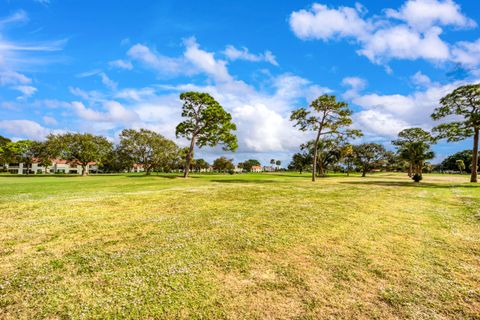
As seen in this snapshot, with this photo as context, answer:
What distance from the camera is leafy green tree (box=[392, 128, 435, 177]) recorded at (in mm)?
63031

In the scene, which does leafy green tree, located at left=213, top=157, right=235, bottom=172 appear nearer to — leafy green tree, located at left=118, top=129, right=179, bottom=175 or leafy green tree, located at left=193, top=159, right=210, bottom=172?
leafy green tree, located at left=193, top=159, right=210, bottom=172

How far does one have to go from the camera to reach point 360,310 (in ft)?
13.5

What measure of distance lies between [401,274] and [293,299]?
293cm

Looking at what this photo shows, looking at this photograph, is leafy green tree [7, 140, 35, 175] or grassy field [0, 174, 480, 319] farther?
leafy green tree [7, 140, 35, 175]

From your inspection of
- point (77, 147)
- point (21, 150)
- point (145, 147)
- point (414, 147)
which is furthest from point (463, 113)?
point (21, 150)

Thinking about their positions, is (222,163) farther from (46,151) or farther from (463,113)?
(463,113)

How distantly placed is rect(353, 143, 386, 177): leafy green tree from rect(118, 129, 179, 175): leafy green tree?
2490 inches

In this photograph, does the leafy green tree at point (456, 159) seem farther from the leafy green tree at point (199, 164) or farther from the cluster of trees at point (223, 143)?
the leafy green tree at point (199, 164)

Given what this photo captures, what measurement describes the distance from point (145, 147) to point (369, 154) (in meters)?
72.8

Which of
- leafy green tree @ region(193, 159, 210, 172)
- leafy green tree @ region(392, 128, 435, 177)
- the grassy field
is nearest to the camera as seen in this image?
the grassy field

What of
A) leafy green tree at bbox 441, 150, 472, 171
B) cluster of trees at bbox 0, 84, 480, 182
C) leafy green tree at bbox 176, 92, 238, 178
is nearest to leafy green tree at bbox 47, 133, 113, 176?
cluster of trees at bbox 0, 84, 480, 182

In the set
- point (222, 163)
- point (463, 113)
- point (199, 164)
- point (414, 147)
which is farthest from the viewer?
point (199, 164)

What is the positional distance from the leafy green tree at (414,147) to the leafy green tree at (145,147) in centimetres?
6838

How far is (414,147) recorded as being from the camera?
63.2 m
